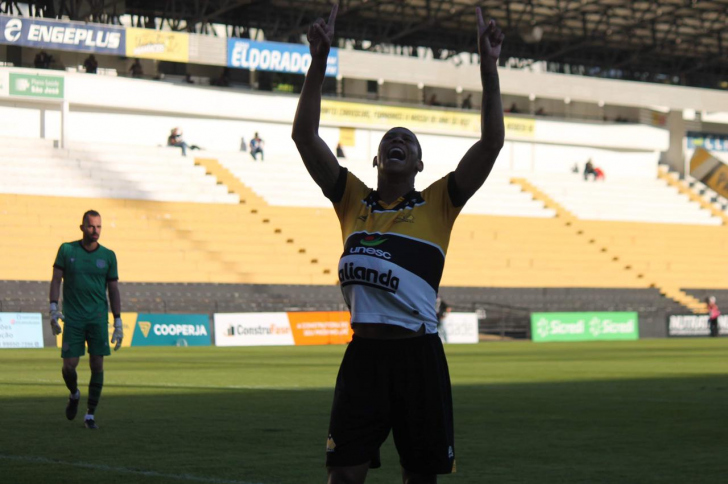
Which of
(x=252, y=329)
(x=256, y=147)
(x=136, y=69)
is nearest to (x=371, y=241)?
(x=252, y=329)

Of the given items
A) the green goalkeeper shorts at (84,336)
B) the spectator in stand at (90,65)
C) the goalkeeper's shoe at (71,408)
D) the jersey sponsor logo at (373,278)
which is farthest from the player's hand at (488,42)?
the spectator in stand at (90,65)

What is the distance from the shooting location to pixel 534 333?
41094 mm

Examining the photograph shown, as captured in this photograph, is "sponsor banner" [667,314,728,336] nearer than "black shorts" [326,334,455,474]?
No

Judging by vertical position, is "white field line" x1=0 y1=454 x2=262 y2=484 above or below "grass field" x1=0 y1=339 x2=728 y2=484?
above

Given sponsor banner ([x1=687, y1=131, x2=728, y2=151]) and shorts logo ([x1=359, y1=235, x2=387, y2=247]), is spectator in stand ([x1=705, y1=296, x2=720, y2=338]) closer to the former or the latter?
sponsor banner ([x1=687, y1=131, x2=728, y2=151])

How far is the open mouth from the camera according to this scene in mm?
5859

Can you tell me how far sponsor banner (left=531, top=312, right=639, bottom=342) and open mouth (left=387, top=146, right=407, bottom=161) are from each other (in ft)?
117

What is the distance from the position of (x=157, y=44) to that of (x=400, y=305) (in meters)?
43.9

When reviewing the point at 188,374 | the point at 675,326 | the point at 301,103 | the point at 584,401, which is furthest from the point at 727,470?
the point at 675,326

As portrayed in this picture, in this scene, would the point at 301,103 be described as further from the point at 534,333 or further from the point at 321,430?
the point at 534,333

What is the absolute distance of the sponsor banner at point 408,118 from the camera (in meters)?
55.8

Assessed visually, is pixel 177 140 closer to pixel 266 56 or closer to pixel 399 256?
pixel 266 56

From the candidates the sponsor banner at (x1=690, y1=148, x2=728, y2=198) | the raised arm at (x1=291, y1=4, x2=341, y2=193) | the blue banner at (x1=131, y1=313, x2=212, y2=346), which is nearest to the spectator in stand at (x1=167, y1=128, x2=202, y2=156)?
the blue banner at (x1=131, y1=313, x2=212, y2=346)

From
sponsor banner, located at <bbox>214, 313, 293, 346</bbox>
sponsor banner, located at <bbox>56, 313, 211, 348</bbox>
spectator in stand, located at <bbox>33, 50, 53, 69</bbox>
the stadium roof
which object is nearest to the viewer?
sponsor banner, located at <bbox>56, 313, 211, 348</bbox>
